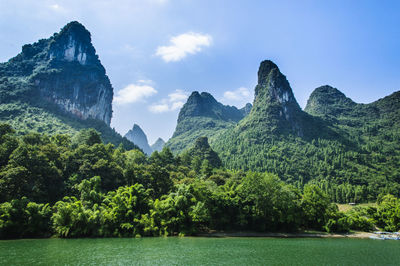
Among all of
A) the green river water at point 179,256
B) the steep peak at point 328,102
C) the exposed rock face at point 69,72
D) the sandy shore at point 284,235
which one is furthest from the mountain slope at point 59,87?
the steep peak at point 328,102

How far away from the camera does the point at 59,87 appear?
119 metres

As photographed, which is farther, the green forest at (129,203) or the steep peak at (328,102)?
the steep peak at (328,102)

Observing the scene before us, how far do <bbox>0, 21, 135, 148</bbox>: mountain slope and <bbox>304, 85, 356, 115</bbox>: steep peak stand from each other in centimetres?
13044

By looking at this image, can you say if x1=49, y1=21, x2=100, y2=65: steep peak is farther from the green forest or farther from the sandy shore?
the sandy shore

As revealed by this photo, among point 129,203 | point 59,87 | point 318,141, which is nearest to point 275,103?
point 318,141

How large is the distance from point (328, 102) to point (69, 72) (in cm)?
16113

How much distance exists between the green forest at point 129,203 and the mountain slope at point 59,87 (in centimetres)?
5277

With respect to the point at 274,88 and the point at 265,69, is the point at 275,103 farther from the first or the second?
the point at 265,69

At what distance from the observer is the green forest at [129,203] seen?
31.0 metres

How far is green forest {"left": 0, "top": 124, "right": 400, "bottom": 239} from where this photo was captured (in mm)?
30953

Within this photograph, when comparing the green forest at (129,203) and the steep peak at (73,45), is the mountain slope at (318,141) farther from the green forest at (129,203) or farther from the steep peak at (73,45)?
the steep peak at (73,45)

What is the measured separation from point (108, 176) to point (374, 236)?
148ft

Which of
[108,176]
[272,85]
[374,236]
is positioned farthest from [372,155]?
[108,176]

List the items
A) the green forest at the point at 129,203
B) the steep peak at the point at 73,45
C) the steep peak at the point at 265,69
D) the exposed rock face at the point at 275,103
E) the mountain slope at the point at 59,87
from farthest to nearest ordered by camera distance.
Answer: the steep peak at the point at 265,69 < the steep peak at the point at 73,45 < the exposed rock face at the point at 275,103 < the mountain slope at the point at 59,87 < the green forest at the point at 129,203
